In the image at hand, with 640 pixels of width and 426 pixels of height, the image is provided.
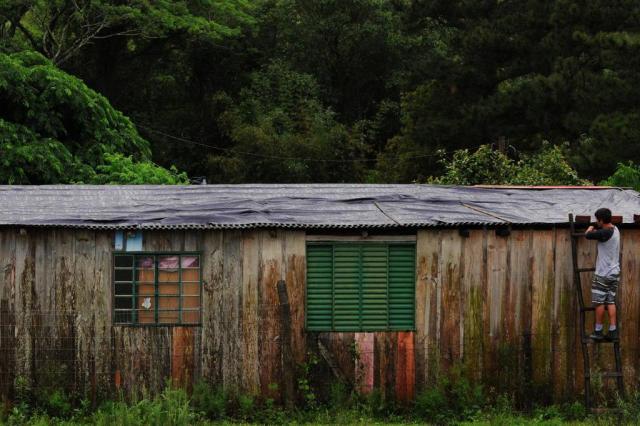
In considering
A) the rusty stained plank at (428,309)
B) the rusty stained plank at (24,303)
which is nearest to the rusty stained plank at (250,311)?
the rusty stained plank at (428,309)

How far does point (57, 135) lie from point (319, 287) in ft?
62.7

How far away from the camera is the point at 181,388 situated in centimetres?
1421

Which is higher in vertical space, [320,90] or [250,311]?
[320,90]

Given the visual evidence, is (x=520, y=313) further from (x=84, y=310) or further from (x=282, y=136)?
(x=282, y=136)

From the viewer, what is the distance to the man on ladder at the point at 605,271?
44.8 feet

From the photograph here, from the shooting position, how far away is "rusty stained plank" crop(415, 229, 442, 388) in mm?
14453

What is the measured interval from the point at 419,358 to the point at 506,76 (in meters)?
30.6

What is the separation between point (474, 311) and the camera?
14.6 meters

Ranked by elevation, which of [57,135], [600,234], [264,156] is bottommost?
[600,234]

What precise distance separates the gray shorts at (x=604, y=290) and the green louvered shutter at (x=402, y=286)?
2.47 m

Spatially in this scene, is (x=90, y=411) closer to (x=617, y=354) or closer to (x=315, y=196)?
(x=315, y=196)

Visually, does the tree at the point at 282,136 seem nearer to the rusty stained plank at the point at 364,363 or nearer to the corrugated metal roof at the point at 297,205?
the corrugated metal roof at the point at 297,205

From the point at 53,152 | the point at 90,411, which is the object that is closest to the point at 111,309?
the point at 90,411

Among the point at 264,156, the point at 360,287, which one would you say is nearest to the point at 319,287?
the point at 360,287
